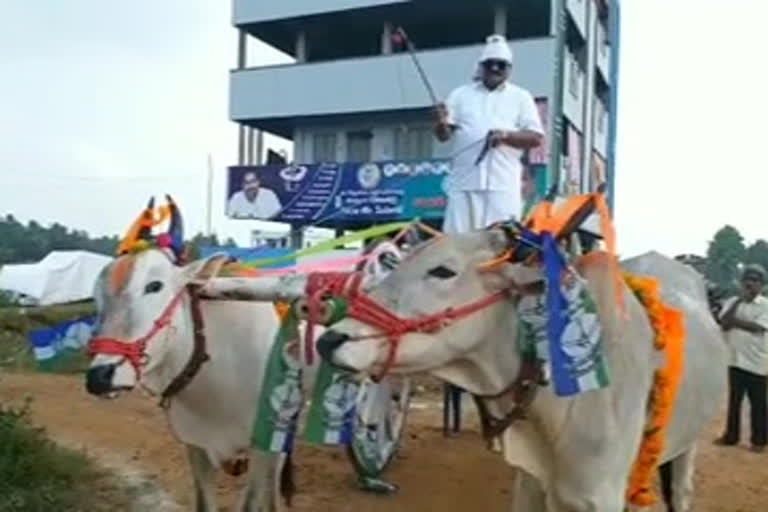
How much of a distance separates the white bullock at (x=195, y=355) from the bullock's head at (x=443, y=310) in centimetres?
49

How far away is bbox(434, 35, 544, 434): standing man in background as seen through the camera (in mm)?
5008

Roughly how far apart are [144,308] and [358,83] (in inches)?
856

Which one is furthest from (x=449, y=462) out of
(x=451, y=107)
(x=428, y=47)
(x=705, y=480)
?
(x=428, y=47)

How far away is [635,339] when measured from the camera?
375 cm

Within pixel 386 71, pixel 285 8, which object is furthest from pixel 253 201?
pixel 285 8

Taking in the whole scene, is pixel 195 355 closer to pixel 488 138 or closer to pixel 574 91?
pixel 488 138

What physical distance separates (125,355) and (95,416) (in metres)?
5.28

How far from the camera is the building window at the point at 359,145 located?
26.4 m

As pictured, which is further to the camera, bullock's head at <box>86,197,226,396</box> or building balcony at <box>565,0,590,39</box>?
building balcony at <box>565,0,590,39</box>

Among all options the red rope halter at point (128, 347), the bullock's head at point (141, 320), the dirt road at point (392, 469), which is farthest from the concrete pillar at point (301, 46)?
the red rope halter at point (128, 347)

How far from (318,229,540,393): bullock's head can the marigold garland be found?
0.81 metres

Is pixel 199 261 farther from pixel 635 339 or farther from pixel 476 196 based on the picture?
pixel 635 339

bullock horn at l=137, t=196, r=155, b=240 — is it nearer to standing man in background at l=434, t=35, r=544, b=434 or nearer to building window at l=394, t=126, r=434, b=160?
standing man in background at l=434, t=35, r=544, b=434

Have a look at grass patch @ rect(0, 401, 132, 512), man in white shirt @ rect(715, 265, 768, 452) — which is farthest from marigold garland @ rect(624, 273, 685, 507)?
man in white shirt @ rect(715, 265, 768, 452)
